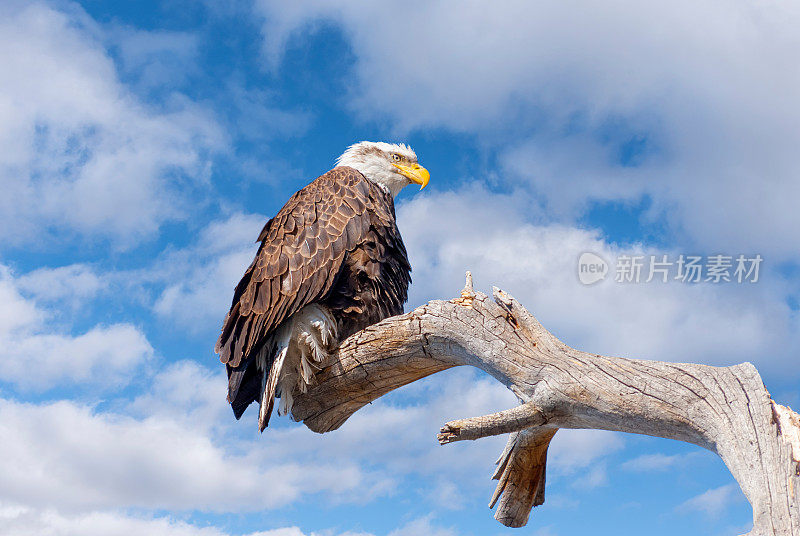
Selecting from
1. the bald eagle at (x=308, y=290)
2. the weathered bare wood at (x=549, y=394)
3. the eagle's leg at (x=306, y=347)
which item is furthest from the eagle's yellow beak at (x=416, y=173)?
the eagle's leg at (x=306, y=347)

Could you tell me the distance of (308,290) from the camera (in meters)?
5.11

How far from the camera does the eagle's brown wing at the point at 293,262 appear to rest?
510cm

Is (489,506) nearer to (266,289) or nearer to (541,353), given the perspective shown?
(541,353)

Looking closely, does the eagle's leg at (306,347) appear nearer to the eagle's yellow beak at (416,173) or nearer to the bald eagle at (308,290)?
the bald eagle at (308,290)

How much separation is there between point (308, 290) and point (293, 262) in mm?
266

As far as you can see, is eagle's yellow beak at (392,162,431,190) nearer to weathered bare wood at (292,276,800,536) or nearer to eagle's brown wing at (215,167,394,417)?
eagle's brown wing at (215,167,394,417)

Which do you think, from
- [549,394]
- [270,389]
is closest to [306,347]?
[270,389]

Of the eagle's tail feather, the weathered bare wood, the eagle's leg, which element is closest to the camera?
the weathered bare wood

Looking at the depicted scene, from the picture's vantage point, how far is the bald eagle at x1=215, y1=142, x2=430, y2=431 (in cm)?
513

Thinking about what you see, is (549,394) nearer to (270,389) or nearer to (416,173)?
(270,389)

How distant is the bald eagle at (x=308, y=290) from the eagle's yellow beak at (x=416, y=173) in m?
0.56

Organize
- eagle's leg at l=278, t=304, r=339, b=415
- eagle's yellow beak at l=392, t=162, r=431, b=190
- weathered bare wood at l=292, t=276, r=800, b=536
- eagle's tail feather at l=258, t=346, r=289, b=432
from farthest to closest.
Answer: eagle's yellow beak at l=392, t=162, r=431, b=190
eagle's leg at l=278, t=304, r=339, b=415
eagle's tail feather at l=258, t=346, r=289, b=432
weathered bare wood at l=292, t=276, r=800, b=536

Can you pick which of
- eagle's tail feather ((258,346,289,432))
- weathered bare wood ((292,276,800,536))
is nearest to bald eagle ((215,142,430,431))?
eagle's tail feather ((258,346,289,432))

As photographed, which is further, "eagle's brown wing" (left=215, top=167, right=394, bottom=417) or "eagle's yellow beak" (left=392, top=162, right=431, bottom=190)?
"eagle's yellow beak" (left=392, top=162, right=431, bottom=190)
